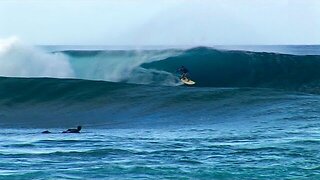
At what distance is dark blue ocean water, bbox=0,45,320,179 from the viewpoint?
13.6m

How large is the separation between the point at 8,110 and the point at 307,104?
943 centimetres

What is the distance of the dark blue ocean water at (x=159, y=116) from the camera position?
13625 mm

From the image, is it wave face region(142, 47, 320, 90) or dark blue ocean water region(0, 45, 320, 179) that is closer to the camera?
dark blue ocean water region(0, 45, 320, 179)

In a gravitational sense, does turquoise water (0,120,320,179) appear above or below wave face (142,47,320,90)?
below

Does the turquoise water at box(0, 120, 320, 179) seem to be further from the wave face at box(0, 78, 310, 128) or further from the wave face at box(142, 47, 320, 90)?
the wave face at box(142, 47, 320, 90)

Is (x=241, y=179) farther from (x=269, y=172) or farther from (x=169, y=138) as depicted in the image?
(x=169, y=138)

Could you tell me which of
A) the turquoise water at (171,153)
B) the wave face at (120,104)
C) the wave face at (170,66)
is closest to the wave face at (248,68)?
the wave face at (170,66)

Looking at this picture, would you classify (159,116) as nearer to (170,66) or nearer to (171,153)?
(171,153)

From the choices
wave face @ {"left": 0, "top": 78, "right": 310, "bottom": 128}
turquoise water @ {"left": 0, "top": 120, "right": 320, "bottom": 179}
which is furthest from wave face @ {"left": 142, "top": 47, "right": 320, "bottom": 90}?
turquoise water @ {"left": 0, "top": 120, "right": 320, "bottom": 179}

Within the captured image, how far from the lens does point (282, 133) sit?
58.5 feet

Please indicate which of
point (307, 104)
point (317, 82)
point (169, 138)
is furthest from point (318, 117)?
point (317, 82)

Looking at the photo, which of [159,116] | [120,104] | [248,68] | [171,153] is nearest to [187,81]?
[248,68]

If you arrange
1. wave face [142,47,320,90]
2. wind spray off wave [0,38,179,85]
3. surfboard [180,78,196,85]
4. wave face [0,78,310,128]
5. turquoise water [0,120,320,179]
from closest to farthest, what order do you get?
turquoise water [0,120,320,179]
wave face [0,78,310,128]
surfboard [180,78,196,85]
wave face [142,47,320,90]
wind spray off wave [0,38,179,85]

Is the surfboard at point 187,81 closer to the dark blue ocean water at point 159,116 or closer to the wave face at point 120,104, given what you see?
the dark blue ocean water at point 159,116
